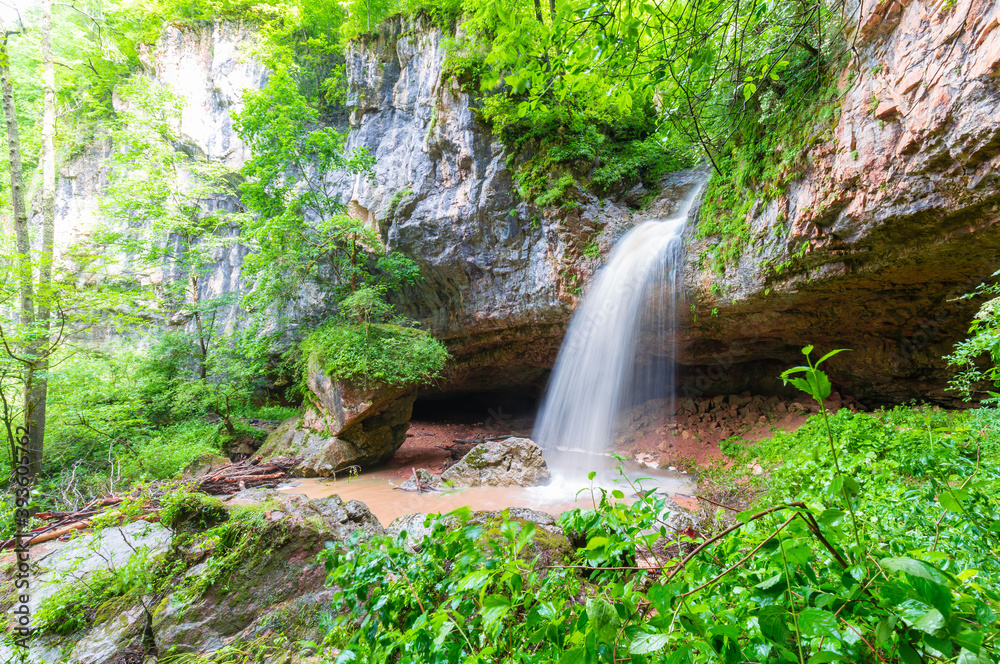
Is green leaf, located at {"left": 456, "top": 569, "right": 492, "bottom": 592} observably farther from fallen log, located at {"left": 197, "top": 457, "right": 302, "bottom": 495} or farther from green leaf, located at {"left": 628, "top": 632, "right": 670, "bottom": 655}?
fallen log, located at {"left": 197, "top": 457, "right": 302, "bottom": 495}

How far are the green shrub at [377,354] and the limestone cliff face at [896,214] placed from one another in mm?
4802

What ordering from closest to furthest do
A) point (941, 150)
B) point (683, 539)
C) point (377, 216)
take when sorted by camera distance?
1. point (683, 539)
2. point (941, 150)
3. point (377, 216)

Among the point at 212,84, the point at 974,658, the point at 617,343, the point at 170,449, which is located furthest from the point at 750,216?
the point at 212,84

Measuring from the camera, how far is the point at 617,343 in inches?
279

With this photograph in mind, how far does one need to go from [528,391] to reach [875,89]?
1042cm

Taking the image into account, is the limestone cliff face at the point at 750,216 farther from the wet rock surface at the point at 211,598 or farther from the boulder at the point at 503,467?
the wet rock surface at the point at 211,598

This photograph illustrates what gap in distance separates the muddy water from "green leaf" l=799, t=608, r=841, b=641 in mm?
4580

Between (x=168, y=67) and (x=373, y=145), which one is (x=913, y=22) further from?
(x=168, y=67)

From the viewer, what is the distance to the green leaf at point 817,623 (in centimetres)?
56

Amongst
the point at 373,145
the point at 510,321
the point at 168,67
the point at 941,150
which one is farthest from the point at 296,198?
the point at 941,150

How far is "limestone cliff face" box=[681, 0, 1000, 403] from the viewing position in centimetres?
293

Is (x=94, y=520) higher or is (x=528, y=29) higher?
(x=528, y=29)

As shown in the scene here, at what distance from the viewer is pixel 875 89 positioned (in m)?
3.43

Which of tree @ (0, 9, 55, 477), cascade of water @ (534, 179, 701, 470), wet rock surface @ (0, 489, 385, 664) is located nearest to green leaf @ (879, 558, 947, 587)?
wet rock surface @ (0, 489, 385, 664)
